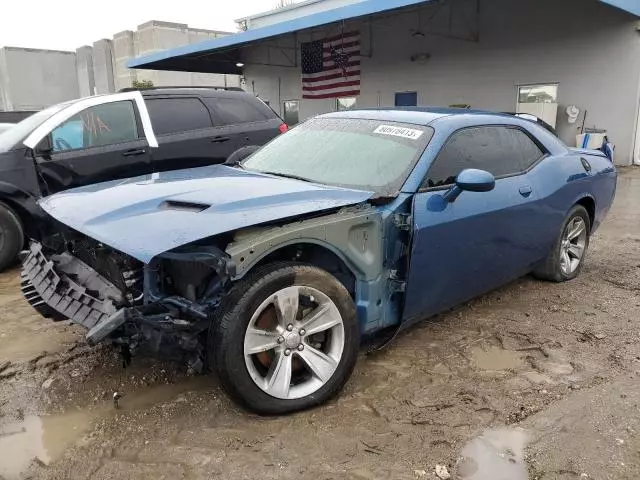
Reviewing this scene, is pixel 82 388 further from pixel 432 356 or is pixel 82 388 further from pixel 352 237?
pixel 432 356

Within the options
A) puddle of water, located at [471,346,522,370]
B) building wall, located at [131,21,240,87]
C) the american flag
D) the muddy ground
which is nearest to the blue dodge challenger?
the muddy ground

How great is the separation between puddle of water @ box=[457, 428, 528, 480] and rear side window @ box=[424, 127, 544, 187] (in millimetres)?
1479

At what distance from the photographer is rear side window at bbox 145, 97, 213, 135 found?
625cm

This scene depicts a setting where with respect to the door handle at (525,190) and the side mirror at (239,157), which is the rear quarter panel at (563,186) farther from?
the side mirror at (239,157)

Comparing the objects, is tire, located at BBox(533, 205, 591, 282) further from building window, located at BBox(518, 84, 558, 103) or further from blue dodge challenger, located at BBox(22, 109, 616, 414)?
building window, located at BBox(518, 84, 558, 103)

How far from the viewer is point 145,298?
2.61 m

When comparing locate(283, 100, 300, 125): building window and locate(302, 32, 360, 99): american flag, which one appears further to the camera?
locate(283, 100, 300, 125): building window

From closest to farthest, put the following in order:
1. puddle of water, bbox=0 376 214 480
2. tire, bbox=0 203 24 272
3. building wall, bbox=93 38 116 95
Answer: puddle of water, bbox=0 376 214 480 → tire, bbox=0 203 24 272 → building wall, bbox=93 38 116 95

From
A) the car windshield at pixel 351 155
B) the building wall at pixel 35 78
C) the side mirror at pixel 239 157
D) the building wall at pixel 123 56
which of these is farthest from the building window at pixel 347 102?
the building wall at pixel 35 78

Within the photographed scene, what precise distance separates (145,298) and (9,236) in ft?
11.9

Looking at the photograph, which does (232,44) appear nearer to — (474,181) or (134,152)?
(134,152)

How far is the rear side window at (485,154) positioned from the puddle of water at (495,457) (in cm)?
148

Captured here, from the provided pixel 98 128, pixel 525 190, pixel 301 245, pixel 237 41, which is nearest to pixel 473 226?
pixel 525 190

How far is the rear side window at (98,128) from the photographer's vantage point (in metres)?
5.63
